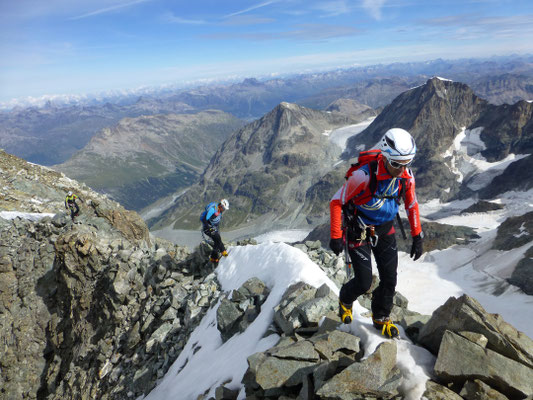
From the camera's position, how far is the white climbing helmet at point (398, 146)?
6.73 m

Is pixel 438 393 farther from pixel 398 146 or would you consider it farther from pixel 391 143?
pixel 391 143

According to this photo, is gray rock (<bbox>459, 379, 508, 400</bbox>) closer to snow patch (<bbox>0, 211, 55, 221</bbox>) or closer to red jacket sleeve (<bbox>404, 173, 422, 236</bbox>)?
red jacket sleeve (<bbox>404, 173, 422, 236</bbox>)

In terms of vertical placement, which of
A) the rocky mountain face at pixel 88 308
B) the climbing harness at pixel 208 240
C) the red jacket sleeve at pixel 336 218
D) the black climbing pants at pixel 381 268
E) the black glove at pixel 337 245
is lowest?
the rocky mountain face at pixel 88 308

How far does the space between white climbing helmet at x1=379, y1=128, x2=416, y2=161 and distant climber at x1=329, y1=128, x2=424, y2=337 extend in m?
0.02

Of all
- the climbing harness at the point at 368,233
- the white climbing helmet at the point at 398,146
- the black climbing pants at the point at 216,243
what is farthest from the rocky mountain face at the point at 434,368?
the black climbing pants at the point at 216,243

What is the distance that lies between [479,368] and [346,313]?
10.00 feet

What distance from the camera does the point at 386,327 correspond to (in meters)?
7.48

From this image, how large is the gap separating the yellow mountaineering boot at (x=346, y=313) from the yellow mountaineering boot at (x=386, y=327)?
0.69m

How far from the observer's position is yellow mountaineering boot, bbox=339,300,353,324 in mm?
8179

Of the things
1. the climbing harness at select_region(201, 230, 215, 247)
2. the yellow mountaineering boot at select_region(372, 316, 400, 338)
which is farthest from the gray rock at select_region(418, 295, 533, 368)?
the climbing harness at select_region(201, 230, 215, 247)

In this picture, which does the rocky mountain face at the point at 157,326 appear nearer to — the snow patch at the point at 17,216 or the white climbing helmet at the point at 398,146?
the snow patch at the point at 17,216

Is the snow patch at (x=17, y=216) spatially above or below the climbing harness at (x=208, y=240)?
above

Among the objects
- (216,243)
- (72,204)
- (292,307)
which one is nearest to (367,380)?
(292,307)

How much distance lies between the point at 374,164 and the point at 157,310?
15.7 meters
